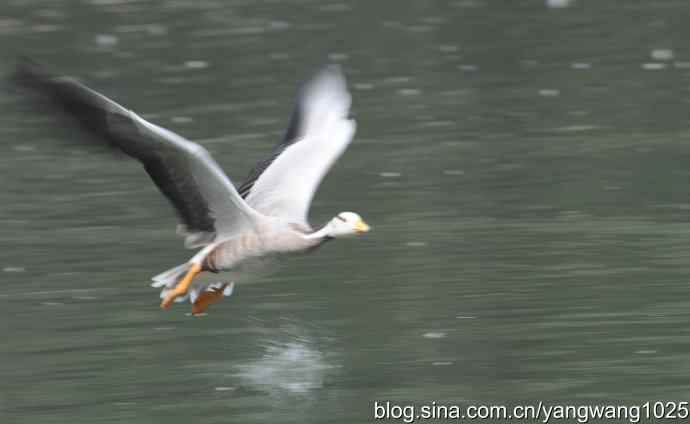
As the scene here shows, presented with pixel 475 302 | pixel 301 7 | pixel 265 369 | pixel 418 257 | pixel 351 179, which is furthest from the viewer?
pixel 301 7

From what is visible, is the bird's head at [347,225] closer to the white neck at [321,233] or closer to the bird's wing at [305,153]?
the white neck at [321,233]

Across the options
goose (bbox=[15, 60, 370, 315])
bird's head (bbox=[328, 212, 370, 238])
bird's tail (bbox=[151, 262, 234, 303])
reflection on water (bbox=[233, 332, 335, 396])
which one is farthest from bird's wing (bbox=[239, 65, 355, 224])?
reflection on water (bbox=[233, 332, 335, 396])

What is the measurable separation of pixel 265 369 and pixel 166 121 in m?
8.02

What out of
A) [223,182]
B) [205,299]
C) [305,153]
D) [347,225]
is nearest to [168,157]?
[223,182]

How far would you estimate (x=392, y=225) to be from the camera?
12.4 meters

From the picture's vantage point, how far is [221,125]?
16.5 metres

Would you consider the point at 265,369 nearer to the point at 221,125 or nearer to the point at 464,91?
the point at 221,125

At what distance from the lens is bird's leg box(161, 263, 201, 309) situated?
380 inches

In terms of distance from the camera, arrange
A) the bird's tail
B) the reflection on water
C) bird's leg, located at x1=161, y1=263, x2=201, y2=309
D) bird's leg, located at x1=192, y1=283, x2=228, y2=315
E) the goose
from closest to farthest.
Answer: the reflection on water, the goose, bird's leg, located at x1=161, y1=263, x2=201, y2=309, the bird's tail, bird's leg, located at x1=192, y1=283, x2=228, y2=315

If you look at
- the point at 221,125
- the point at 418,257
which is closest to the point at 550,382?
the point at 418,257

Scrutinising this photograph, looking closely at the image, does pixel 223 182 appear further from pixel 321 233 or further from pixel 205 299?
pixel 205 299

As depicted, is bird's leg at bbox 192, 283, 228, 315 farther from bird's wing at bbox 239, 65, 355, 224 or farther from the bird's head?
the bird's head

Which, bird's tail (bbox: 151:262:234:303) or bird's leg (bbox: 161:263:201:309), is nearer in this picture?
bird's leg (bbox: 161:263:201:309)

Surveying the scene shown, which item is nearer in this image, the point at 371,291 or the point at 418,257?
the point at 371,291
